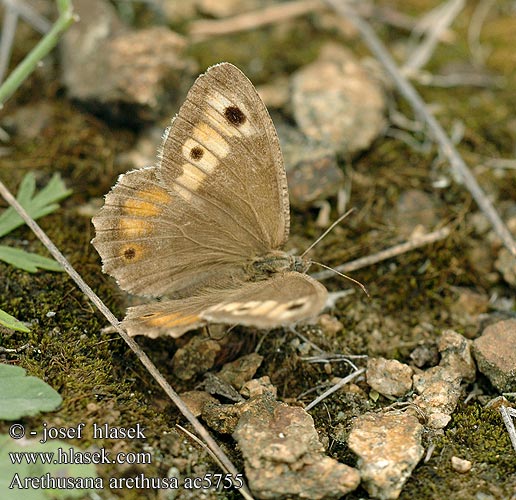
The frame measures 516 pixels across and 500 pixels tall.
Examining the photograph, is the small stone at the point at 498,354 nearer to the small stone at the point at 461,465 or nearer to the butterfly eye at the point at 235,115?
the small stone at the point at 461,465

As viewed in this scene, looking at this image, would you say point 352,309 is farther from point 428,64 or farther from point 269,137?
point 428,64

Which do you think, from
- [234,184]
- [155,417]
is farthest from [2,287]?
[234,184]

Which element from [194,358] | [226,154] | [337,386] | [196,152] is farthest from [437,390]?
[196,152]

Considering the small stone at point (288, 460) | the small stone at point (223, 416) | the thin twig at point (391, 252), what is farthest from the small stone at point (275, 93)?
the small stone at point (288, 460)

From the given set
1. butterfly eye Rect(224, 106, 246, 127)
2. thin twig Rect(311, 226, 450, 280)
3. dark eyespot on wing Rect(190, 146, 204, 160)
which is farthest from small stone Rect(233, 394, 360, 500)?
butterfly eye Rect(224, 106, 246, 127)

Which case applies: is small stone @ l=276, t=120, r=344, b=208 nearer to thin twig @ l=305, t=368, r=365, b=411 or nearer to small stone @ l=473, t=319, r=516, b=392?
A: thin twig @ l=305, t=368, r=365, b=411

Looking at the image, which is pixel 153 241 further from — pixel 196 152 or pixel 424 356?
pixel 424 356
